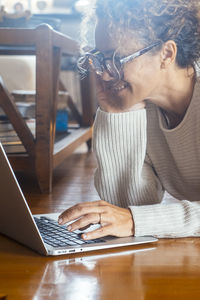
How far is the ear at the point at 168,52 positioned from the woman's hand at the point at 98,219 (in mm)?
383

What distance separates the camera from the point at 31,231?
930mm

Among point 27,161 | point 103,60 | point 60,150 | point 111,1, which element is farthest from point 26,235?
point 60,150

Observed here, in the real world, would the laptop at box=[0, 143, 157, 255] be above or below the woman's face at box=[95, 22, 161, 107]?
below

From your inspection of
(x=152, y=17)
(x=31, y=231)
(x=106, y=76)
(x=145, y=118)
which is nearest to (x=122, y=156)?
(x=145, y=118)

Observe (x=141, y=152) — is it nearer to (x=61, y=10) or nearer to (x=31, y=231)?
(x=31, y=231)

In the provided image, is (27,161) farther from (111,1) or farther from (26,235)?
(26,235)

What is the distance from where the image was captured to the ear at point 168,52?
4.03 ft

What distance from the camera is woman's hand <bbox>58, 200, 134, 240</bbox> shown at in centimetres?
101

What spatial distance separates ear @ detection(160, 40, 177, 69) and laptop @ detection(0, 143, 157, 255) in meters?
0.42

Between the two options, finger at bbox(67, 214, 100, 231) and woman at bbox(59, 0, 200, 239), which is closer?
finger at bbox(67, 214, 100, 231)

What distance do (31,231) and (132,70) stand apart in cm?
48

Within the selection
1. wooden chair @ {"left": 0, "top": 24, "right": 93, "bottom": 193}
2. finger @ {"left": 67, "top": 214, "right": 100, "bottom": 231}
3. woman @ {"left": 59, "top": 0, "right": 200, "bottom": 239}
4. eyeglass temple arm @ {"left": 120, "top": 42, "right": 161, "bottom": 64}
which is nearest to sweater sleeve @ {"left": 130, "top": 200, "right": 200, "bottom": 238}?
woman @ {"left": 59, "top": 0, "right": 200, "bottom": 239}

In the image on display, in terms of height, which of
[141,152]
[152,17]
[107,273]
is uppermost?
[152,17]

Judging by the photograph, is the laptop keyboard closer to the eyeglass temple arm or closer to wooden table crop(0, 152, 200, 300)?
wooden table crop(0, 152, 200, 300)
